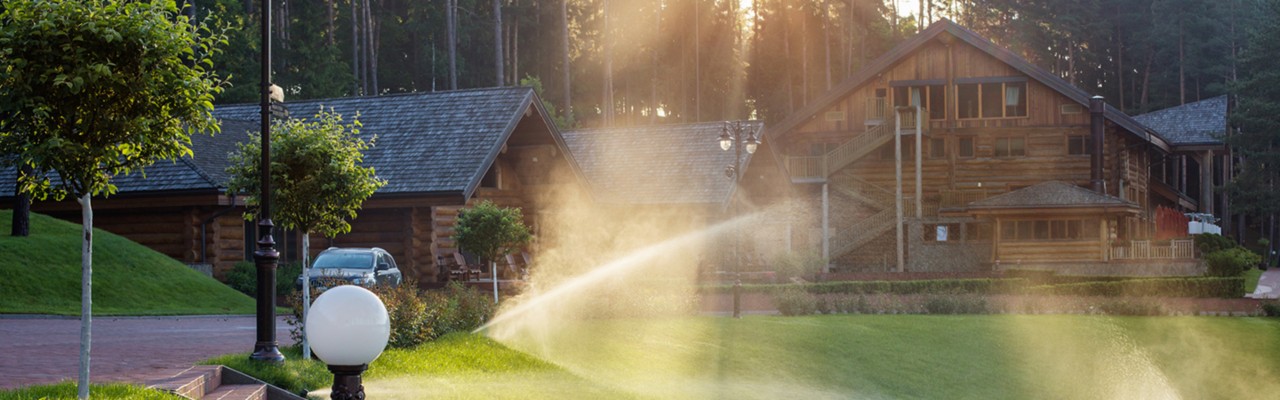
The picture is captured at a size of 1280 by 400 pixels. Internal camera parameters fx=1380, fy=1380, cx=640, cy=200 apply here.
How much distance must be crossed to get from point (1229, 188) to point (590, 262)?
41.9 meters

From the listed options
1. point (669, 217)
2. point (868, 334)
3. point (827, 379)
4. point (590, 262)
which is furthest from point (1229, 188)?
point (827, 379)

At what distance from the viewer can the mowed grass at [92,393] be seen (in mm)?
11844

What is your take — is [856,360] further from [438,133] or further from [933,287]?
[438,133]

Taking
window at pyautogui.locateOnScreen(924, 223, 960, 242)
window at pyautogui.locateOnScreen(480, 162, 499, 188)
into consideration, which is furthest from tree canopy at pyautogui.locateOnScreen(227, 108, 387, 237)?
window at pyautogui.locateOnScreen(924, 223, 960, 242)

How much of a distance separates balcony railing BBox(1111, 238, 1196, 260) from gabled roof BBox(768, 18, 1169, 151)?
655cm

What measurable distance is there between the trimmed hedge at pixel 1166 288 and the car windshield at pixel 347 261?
1981 cm

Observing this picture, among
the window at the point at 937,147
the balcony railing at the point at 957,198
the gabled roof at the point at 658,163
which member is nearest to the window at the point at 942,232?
the balcony railing at the point at 957,198

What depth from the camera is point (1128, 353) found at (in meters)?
33.2

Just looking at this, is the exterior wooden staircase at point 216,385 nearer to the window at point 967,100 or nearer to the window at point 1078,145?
the window at point 967,100

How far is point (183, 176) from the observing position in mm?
36094

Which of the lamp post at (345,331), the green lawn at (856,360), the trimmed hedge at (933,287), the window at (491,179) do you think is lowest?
the green lawn at (856,360)

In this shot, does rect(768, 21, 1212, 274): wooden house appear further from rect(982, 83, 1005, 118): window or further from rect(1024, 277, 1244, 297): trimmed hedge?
rect(1024, 277, 1244, 297): trimmed hedge

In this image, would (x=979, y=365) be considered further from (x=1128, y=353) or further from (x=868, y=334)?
(x=1128, y=353)

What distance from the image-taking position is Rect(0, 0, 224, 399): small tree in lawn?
11.5 m
